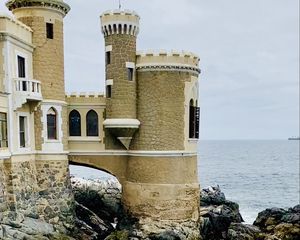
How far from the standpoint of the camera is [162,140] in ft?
83.1

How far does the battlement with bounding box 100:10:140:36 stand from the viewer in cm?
2506

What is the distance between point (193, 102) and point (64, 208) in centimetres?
971

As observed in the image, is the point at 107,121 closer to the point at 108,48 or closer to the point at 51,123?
the point at 51,123

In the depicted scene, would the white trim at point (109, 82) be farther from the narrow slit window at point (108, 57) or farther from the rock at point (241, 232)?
the rock at point (241, 232)

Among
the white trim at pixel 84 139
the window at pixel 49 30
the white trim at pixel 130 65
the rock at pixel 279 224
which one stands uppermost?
the window at pixel 49 30

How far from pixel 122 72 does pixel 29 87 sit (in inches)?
233

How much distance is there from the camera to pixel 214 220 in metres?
29.0

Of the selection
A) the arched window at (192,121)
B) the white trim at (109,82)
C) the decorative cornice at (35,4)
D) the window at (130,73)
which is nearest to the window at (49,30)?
the decorative cornice at (35,4)

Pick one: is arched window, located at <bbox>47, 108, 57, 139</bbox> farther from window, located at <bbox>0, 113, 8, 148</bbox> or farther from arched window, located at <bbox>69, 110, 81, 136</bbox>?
window, located at <bbox>0, 113, 8, 148</bbox>

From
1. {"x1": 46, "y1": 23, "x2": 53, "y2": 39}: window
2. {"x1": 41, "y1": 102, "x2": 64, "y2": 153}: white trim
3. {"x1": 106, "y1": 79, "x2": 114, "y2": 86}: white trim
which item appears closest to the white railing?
{"x1": 41, "y1": 102, "x2": 64, "y2": 153}: white trim

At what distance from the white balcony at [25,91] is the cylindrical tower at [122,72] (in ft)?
16.4

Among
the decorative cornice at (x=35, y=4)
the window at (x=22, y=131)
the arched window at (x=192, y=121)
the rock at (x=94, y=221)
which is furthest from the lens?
the rock at (x=94, y=221)

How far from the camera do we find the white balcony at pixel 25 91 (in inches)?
829

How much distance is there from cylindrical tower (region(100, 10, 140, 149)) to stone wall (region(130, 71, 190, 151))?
0.65 meters
